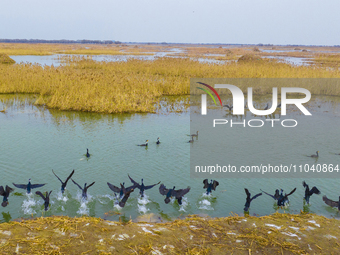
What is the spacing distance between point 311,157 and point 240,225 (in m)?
5.67

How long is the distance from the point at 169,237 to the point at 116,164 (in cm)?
466

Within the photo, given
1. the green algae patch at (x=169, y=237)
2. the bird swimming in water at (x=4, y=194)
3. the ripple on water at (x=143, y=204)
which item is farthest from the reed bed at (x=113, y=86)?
the green algae patch at (x=169, y=237)

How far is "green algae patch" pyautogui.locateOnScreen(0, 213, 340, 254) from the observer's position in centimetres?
491

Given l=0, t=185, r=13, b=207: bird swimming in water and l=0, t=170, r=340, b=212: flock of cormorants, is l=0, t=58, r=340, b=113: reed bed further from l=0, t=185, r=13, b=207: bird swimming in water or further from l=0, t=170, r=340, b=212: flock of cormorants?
l=0, t=185, r=13, b=207: bird swimming in water

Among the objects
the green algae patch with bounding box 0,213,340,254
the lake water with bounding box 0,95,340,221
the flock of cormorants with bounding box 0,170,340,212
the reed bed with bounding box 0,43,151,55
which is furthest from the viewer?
the reed bed with bounding box 0,43,151,55

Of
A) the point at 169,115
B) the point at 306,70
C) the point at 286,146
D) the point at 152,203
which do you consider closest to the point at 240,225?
the point at 152,203

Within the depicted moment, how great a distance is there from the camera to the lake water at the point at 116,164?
23.5 ft

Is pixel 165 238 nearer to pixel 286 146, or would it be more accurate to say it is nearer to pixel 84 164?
pixel 84 164

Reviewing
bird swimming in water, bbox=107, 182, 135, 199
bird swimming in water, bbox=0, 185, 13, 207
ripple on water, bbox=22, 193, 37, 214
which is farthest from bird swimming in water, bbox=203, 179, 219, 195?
bird swimming in water, bbox=0, 185, 13, 207

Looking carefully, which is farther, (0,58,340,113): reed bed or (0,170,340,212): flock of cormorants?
(0,58,340,113): reed bed

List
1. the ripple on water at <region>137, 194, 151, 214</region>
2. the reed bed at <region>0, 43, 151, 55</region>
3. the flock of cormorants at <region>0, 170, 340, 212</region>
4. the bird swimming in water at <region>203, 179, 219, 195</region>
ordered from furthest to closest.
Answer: the reed bed at <region>0, 43, 151, 55</region> → the bird swimming in water at <region>203, 179, 219, 195</region> → the ripple on water at <region>137, 194, 151, 214</region> → the flock of cormorants at <region>0, 170, 340, 212</region>

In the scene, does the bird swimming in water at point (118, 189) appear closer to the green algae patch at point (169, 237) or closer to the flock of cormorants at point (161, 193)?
the flock of cormorants at point (161, 193)

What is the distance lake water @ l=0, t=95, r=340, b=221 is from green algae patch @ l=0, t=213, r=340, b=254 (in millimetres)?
1123

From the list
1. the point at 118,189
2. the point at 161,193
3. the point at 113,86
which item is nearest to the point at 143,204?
the point at 161,193
